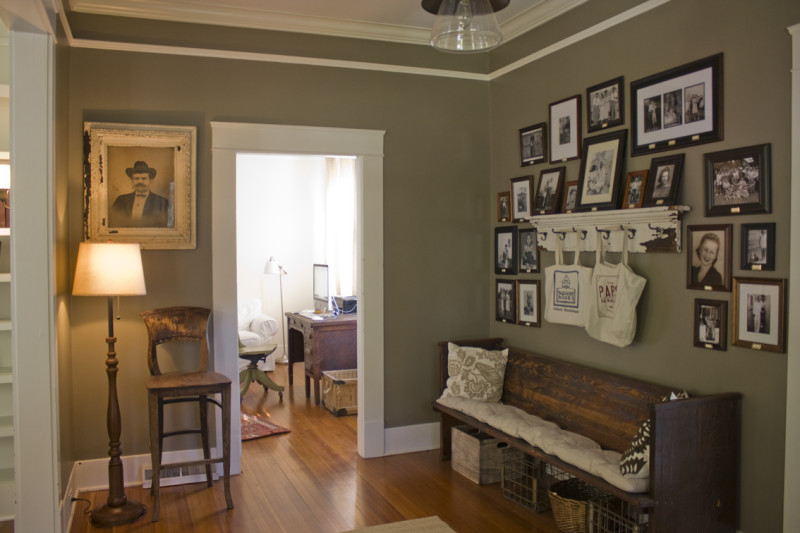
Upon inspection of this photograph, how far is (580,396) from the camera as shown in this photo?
3738 mm

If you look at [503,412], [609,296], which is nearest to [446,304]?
[503,412]

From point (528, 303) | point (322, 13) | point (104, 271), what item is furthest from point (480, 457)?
point (322, 13)

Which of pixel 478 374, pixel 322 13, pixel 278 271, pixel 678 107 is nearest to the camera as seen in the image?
pixel 678 107

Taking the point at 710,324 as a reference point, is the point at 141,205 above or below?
above

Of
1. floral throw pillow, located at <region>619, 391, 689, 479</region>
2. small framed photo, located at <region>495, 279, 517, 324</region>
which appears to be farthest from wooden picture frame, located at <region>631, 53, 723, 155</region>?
small framed photo, located at <region>495, 279, 517, 324</region>

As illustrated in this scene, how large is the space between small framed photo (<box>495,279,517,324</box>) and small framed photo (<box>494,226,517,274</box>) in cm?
9

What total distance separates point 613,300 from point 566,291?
444 mm

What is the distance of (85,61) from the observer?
3.91m

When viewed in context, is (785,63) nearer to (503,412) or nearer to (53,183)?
(503,412)

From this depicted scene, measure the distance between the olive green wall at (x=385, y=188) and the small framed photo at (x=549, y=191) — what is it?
Answer: 0.68m

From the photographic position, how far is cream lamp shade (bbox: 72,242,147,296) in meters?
3.46

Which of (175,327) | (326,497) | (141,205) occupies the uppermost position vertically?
(141,205)

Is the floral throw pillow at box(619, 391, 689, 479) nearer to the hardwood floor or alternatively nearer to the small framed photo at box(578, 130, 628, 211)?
the hardwood floor

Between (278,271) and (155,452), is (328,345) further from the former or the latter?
(155,452)
